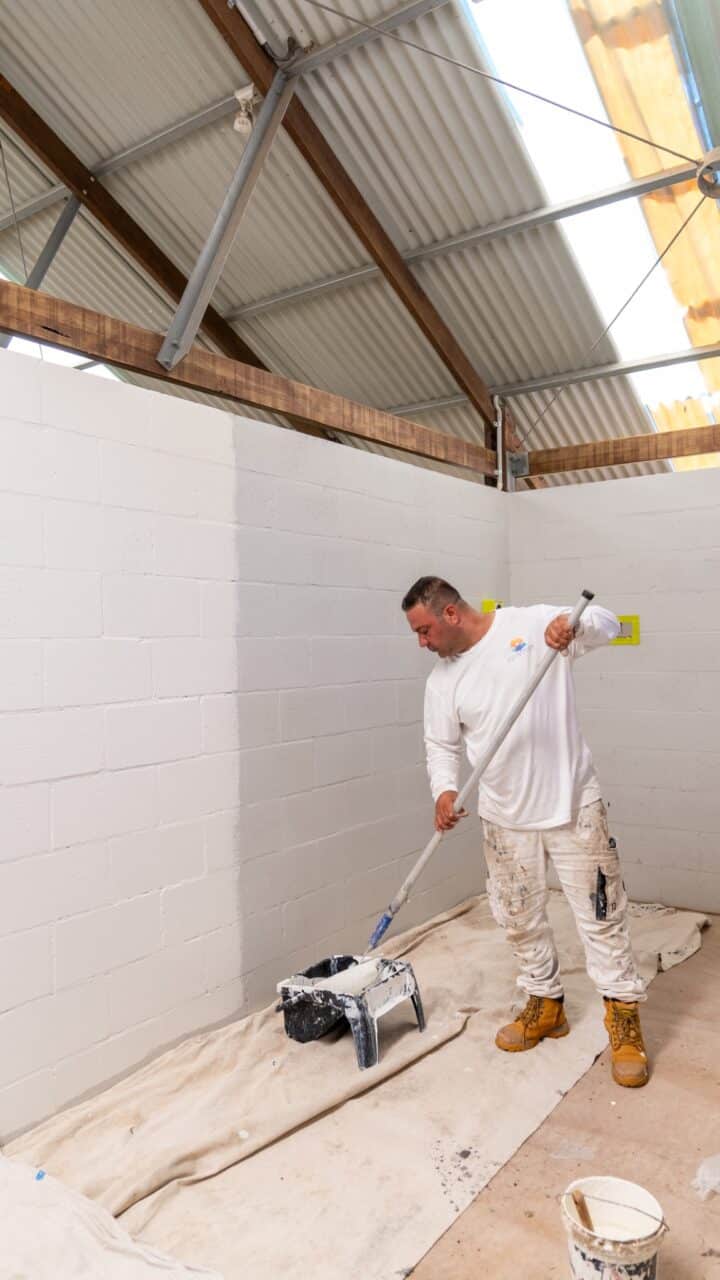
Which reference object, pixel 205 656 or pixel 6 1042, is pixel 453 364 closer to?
pixel 205 656

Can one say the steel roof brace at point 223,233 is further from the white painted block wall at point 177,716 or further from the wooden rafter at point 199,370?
the white painted block wall at point 177,716

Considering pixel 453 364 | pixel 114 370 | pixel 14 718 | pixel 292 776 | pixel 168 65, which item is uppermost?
pixel 168 65

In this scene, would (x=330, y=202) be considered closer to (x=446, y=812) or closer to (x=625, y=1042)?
(x=446, y=812)

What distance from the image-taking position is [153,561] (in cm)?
260

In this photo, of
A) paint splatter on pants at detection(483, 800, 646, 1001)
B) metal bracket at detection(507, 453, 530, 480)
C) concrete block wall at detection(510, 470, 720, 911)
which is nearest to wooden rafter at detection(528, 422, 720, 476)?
metal bracket at detection(507, 453, 530, 480)

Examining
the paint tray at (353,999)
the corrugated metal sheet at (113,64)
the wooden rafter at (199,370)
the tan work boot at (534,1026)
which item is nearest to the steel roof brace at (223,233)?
the wooden rafter at (199,370)

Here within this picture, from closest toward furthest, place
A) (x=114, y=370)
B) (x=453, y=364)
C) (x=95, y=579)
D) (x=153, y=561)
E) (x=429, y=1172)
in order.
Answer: (x=429, y=1172) < (x=95, y=579) < (x=153, y=561) < (x=453, y=364) < (x=114, y=370)

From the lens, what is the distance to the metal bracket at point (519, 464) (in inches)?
179

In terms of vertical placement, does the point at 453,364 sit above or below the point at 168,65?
below

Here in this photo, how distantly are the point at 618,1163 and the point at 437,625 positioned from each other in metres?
1.49

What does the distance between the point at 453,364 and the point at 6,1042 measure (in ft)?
12.7

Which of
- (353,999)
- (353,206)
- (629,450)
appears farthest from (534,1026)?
(353,206)

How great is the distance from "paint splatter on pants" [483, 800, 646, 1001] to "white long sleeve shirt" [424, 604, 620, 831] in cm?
6

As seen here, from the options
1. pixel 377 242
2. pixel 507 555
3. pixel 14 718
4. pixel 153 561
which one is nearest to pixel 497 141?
pixel 377 242
